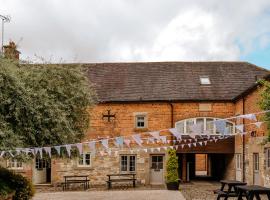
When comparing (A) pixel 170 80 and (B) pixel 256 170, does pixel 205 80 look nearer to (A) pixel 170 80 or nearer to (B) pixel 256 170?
(A) pixel 170 80

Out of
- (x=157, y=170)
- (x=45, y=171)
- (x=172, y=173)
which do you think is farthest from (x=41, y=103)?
(x=45, y=171)

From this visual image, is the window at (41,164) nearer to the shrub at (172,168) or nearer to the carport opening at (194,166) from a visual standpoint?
the shrub at (172,168)

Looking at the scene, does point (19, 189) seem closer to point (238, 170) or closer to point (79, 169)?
point (79, 169)

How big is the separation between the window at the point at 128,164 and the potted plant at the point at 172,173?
3.16m

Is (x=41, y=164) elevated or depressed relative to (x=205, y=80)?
depressed

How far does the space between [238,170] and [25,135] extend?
48.1 ft

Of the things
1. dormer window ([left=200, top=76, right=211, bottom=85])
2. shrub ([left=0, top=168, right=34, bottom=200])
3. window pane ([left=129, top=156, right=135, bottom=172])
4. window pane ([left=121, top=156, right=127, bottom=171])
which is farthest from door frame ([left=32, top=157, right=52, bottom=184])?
shrub ([left=0, top=168, right=34, bottom=200])

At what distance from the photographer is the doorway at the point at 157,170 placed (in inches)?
1069

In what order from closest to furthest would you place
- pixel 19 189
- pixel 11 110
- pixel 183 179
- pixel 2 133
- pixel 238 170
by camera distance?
pixel 2 133 < pixel 11 110 < pixel 19 189 < pixel 238 170 < pixel 183 179

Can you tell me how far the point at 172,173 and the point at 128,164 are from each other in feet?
12.7

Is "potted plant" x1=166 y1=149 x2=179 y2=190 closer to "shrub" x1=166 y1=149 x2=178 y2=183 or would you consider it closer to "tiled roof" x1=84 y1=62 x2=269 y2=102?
"shrub" x1=166 y1=149 x2=178 y2=183

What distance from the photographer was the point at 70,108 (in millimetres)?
16078

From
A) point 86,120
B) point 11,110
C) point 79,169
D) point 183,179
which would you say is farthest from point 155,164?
point 11,110

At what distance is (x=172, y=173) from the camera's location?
24.1 metres
